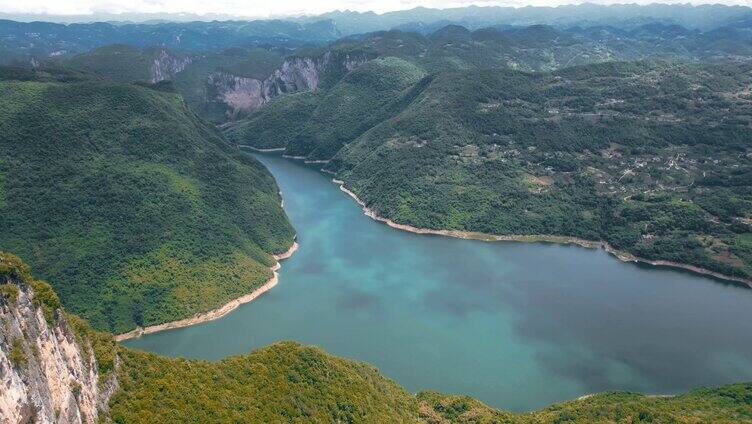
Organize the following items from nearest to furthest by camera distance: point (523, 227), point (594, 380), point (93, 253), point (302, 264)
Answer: point (594, 380) → point (93, 253) → point (302, 264) → point (523, 227)

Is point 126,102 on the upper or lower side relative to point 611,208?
upper

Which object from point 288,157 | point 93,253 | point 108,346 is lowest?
point 288,157

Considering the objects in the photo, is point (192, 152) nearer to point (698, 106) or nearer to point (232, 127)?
point (232, 127)

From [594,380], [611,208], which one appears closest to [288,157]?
[611,208]

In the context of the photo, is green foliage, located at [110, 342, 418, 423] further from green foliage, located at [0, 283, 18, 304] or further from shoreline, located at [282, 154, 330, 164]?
shoreline, located at [282, 154, 330, 164]

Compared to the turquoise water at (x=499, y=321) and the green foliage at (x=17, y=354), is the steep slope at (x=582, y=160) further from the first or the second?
the green foliage at (x=17, y=354)

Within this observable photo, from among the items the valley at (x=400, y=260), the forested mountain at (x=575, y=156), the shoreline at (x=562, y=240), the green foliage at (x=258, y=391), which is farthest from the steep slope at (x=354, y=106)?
the green foliage at (x=258, y=391)
